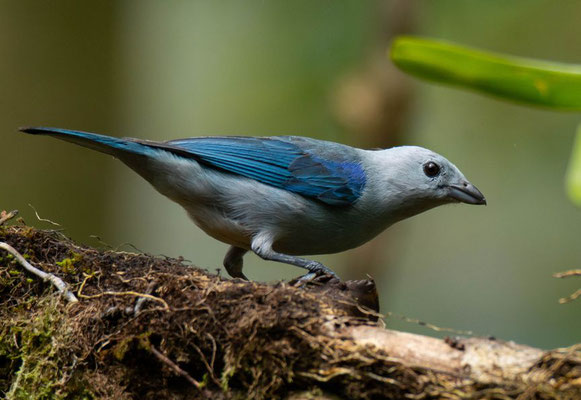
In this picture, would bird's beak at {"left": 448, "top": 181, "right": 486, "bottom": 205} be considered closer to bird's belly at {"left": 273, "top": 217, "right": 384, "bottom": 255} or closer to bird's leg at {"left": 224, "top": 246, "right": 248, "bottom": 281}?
bird's belly at {"left": 273, "top": 217, "right": 384, "bottom": 255}

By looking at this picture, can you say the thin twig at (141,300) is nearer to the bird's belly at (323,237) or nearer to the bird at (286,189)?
the bird at (286,189)

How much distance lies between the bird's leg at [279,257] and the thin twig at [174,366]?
161 centimetres

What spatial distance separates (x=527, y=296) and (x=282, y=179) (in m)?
7.36

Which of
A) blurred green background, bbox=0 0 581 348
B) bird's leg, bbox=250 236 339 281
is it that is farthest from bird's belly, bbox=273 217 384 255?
blurred green background, bbox=0 0 581 348

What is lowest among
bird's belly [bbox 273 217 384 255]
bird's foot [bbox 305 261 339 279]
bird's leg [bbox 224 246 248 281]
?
bird's leg [bbox 224 246 248 281]

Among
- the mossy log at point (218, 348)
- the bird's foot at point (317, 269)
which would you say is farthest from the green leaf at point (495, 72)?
the bird's foot at point (317, 269)

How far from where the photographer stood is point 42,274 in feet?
11.3

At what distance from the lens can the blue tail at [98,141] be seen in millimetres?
3994

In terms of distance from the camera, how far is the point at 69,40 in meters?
7.20

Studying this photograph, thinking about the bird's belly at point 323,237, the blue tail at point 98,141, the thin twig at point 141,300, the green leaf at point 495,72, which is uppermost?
the green leaf at point 495,72

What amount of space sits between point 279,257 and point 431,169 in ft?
4.56

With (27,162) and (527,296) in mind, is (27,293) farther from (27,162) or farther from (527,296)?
(527,296)

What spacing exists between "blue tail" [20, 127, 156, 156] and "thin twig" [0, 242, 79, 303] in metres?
0.76

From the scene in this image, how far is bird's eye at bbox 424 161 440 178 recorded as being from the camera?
16.5 feet
